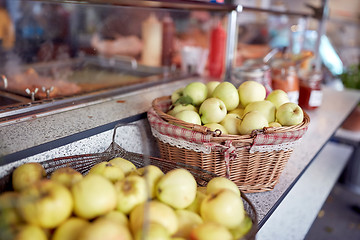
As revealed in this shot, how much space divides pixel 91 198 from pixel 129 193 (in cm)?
8

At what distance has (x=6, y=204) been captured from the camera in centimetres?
51

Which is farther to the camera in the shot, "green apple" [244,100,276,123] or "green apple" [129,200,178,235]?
"green apple" [244,100,276,123]

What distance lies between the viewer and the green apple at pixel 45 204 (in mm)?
506

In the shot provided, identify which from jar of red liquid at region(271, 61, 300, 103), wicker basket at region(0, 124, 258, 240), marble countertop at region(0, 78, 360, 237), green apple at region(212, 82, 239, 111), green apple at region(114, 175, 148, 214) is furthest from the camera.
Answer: jar of red liquid at region(271, 61, 300, 103)

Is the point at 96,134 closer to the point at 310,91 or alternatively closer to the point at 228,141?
the point at 228,141

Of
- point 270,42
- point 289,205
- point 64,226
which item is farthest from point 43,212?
point 270,42

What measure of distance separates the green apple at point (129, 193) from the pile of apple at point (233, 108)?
0.33 meters

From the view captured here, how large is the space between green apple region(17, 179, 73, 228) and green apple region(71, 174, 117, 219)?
0.02 m

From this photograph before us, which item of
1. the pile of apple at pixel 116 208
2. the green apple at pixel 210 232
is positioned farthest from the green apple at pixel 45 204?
the green apple at pixel 210 232

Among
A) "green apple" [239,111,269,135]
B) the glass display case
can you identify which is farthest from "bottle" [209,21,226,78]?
"green apple" [239,111,269,135]

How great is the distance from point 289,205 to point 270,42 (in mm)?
2688

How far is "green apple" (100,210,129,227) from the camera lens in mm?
558

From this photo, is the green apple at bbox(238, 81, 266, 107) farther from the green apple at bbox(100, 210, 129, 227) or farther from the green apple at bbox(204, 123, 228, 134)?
the green apple at bbox(100, 210, 129, 227)

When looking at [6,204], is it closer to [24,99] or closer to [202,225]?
[202,225]
